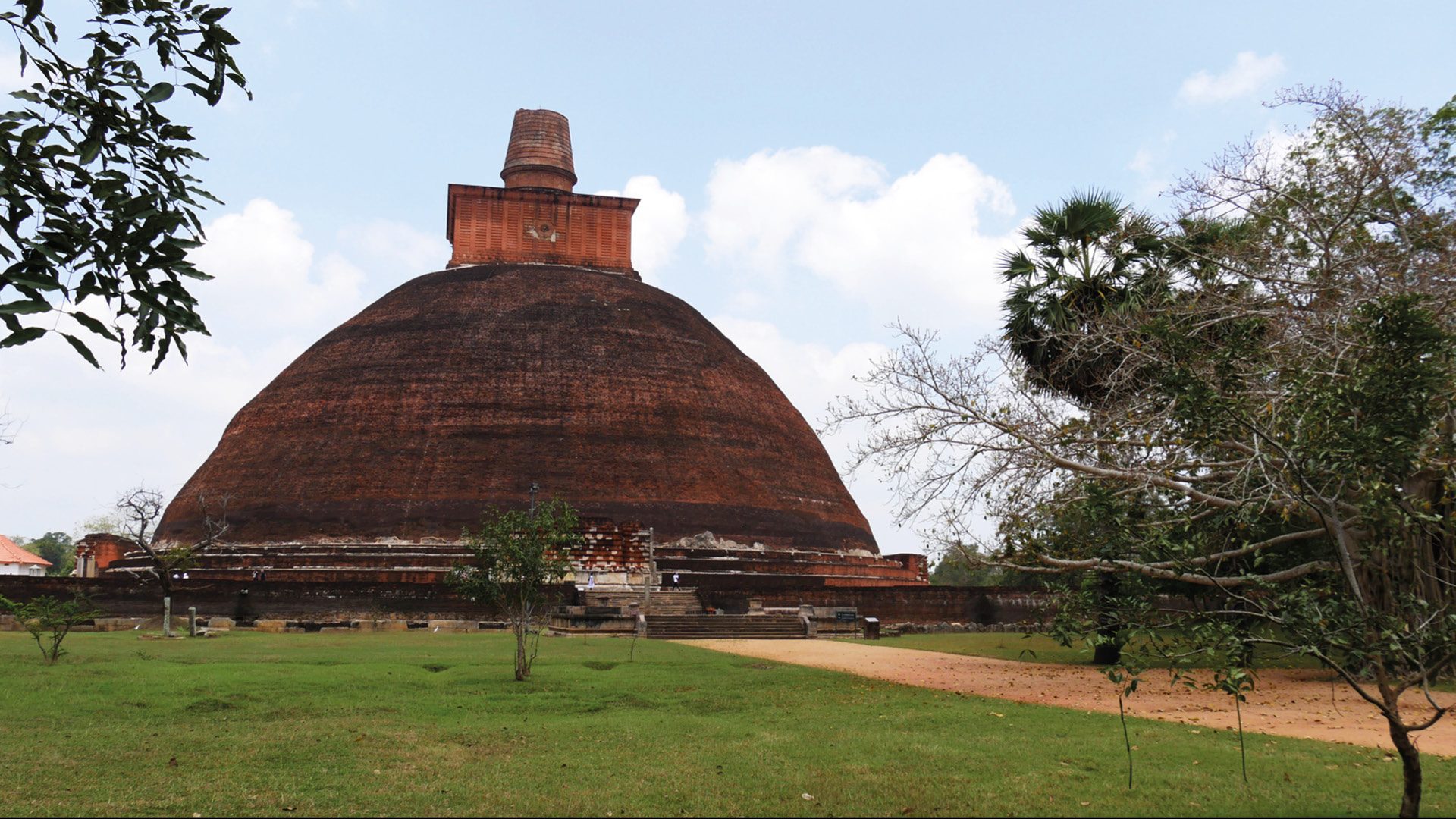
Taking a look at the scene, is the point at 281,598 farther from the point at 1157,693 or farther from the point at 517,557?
the point at 1157,693

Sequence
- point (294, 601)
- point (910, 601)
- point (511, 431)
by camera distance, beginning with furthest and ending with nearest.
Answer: point (511, 431) < point (910, 601) < point (294, 601)

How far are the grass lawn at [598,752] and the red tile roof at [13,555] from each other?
50.9m

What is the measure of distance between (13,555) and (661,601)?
46.3 meters

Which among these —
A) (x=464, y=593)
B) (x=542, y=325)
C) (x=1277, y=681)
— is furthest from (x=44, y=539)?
(x=1277, y=681)

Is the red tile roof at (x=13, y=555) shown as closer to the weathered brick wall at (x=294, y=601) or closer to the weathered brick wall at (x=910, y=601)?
the weathered brick wall at (x=294, y=601)

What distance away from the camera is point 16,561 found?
5597cm

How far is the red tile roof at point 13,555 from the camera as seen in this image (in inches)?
2184

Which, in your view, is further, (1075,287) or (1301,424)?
(1075,287)

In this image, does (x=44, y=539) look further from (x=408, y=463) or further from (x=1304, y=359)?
(x=1304, y=359)

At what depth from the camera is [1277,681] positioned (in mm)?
14078

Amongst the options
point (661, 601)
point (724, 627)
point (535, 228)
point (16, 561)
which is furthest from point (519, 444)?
point (16, 561)

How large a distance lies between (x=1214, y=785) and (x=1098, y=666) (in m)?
9.72

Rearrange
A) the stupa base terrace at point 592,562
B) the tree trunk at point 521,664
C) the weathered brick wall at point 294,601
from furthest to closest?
the stupa base terrace at point 592,562, the weathered brick wall at point 294,601, the tree trunk at point 521,664

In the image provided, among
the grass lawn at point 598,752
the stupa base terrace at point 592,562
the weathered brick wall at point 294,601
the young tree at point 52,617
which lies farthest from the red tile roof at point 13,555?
the grass lawn at point 598,752
